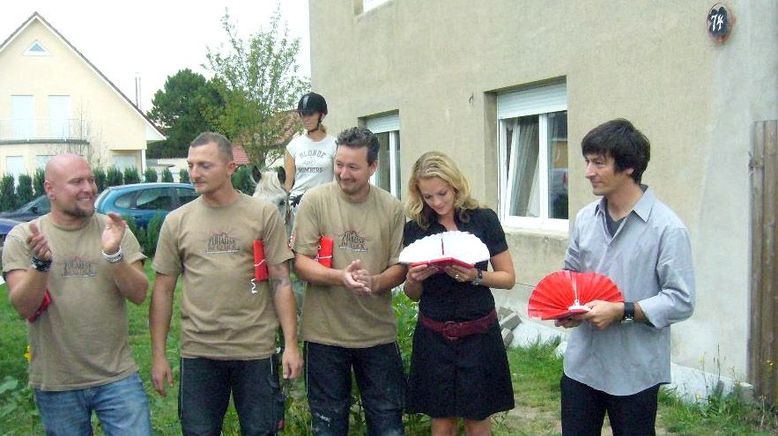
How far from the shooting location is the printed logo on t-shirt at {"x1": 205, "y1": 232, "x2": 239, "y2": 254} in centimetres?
396

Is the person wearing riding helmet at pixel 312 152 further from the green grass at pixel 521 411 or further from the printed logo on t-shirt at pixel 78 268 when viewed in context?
the printed logo on t-shirt at pixel 78 268

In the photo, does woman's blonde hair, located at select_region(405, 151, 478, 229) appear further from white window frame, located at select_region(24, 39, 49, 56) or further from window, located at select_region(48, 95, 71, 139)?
white window frame, located at select_region(24, 39, 49, 56)

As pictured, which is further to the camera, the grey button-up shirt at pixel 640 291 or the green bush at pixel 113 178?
the green bush at pixel 113 178

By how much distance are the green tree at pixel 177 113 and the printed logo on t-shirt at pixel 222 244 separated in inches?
2285

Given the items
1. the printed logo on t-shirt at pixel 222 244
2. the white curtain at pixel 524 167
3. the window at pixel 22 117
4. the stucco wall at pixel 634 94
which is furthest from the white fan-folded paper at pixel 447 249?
the window at pixel 22 117

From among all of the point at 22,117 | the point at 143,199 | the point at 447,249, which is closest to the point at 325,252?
the point at 447,249

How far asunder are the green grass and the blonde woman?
96 cm

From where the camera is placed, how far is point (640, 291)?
10.9 ft

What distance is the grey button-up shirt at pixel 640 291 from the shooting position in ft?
10.6

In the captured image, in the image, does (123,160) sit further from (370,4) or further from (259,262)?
(259,262)

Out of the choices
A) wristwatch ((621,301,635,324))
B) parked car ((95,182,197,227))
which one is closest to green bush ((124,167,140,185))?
parked car ((95,182,197,227))

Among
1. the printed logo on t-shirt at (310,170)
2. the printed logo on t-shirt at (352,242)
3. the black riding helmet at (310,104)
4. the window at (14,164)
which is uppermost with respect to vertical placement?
the window at (14,164)

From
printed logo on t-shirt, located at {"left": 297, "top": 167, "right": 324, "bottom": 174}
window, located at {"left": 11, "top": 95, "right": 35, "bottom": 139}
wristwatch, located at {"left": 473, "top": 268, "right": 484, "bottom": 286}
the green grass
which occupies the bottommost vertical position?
the green grass

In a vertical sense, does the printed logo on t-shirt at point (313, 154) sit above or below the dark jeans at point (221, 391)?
→ above
